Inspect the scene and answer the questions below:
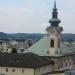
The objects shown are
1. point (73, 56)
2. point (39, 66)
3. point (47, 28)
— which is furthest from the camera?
point (73, 56)

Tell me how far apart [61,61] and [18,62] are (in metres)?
10.3

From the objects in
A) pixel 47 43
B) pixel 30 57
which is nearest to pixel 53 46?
pixel 47 43

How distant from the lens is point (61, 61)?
6431cm

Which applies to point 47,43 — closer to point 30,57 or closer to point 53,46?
point 53,46

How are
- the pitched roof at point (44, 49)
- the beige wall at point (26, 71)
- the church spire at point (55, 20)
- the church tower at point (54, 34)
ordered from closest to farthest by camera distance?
the beige wall at point (26, 71) → the church tower at point (54, 34) → the church spire at point (55, 20) → the pitched roof at point (44, 49)

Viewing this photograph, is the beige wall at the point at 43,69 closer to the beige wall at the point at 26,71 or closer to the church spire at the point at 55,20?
the beige wall at the point at 26,71

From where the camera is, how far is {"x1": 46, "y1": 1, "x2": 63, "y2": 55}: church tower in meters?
63.4

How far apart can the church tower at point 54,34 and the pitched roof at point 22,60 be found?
3.84 metres

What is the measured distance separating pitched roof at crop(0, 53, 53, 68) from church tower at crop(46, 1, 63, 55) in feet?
12.6

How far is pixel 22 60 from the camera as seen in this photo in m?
57.3

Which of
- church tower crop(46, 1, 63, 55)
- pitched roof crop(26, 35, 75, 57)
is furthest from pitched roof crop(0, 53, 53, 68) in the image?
church tower crop(46, 1, 63, 55)

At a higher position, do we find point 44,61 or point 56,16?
point 56,16

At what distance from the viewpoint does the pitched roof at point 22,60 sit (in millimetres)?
56047

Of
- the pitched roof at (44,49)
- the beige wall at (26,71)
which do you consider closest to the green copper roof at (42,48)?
the pitched roof at (44,49)
